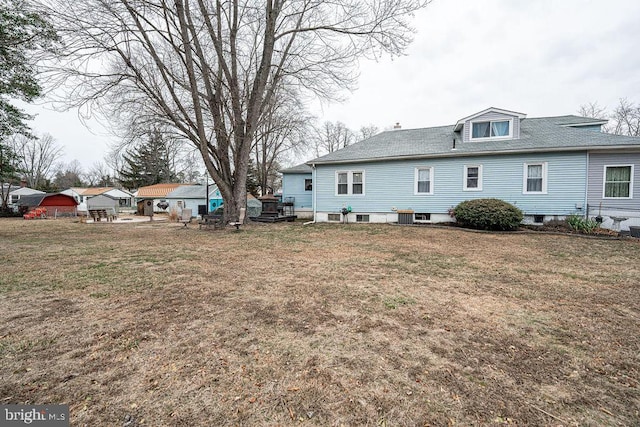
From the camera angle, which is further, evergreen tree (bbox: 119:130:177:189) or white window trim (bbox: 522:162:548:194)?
evergreen tree (bbox: 119:130:177:189)

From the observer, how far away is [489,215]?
10.2 metres

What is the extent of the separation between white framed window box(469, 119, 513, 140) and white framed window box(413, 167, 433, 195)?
2.66 meters

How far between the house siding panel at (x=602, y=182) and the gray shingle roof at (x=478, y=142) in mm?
628

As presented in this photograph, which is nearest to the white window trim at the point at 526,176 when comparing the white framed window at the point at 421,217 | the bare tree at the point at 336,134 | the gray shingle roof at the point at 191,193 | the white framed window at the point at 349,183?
the white framed window at the point at 421,217

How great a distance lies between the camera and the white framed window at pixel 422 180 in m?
12.9

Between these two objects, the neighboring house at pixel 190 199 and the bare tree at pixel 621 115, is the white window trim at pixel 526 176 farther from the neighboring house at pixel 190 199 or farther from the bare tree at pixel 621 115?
the neighboring house at pixel 190 199

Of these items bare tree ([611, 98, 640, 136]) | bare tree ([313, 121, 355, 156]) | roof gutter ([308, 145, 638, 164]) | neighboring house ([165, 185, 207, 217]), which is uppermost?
bare tree ([313, 121, 355, 156])

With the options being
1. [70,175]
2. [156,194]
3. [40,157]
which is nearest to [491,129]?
[156,194]

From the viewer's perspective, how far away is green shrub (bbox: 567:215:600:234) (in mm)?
9617

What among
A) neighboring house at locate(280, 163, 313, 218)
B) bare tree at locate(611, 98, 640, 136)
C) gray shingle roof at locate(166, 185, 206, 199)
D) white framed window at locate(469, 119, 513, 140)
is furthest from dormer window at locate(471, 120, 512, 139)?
bare tree at locate(611, 98, 640, 136)

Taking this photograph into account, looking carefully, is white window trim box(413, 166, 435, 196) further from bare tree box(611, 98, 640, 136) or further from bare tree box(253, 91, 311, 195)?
bare tree box(611, 98, 640, 136)

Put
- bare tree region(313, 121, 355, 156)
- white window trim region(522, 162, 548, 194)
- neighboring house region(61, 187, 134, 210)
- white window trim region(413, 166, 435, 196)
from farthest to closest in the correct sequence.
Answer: bare tree region(313, 121, 355, 156) < neighboring house region(61, 187, 134, 210) < white window trim region(413, 166, 435, 196) < white window trim region(522, 162, 548, 194)

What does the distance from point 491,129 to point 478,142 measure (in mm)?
830

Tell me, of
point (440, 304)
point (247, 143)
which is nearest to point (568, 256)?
point (440, 304)
